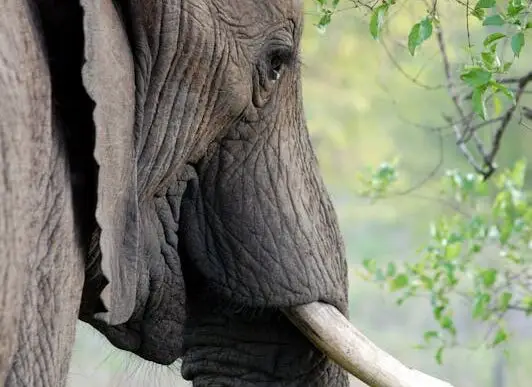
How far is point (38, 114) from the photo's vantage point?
2.37 metres

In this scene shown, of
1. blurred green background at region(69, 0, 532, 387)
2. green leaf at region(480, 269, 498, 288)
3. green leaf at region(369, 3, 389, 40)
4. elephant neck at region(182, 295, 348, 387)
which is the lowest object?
elephant neck at region(182, 295, 348, 387)

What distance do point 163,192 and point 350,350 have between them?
1.66 ft

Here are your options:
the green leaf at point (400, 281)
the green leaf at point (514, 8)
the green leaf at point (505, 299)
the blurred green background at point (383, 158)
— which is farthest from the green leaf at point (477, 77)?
the blurred green background at point (383, 158)

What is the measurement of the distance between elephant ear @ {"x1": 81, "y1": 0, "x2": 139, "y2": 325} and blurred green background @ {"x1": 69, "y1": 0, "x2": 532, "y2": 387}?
453 cm

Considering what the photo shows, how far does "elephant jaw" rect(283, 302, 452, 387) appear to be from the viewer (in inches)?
121

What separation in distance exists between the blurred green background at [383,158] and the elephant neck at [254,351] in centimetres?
399

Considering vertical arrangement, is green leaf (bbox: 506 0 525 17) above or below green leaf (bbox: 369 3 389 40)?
above

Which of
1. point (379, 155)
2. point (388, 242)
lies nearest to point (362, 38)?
point (379, 155)

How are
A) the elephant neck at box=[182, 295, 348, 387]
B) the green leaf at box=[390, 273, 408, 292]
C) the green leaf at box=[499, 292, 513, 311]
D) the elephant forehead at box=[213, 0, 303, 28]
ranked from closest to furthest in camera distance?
1. the elephant forehead at box=[213, 0, 303, 28]
2. the elephant neck at box=[182, 295, 348, 387]
3. the green leaf at box=[499, 292, 513, 311]
4. the green leaf at box=[390, 273, 408, 292]

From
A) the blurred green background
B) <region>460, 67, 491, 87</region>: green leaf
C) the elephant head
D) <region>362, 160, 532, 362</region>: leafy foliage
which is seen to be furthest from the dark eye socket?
the blurred green background

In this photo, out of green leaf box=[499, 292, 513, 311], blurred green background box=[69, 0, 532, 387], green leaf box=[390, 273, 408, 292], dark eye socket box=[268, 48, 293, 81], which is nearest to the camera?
dark eye socket box=[268, 48, 293, 81]

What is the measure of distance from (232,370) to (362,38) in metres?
7.38

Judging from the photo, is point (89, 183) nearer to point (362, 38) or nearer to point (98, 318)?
point (98, 318)

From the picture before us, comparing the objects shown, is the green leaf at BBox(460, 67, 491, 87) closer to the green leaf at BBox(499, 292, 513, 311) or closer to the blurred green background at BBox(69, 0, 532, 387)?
the green leaf at BBox(499, 292, 513, 311)
